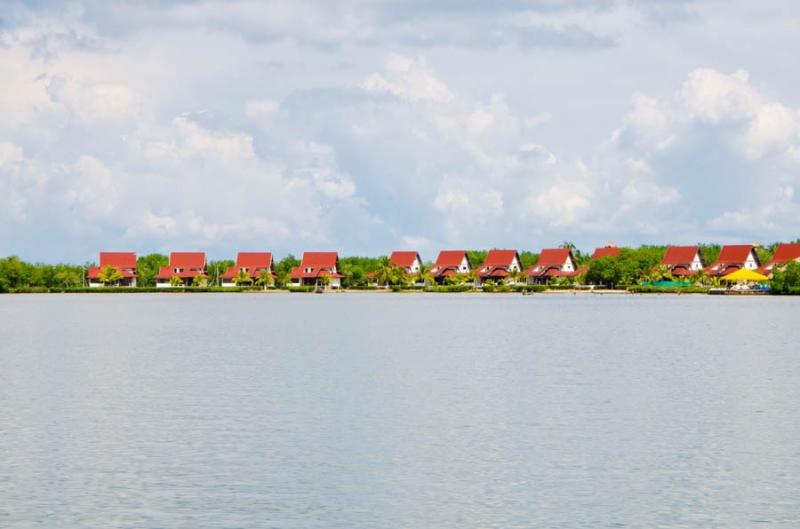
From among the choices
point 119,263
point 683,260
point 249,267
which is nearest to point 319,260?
point 249,267

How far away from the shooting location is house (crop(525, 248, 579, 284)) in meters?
Result: 163

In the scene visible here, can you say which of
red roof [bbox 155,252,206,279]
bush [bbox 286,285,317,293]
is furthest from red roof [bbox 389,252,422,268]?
red roof [bbox 155,252,206,279]

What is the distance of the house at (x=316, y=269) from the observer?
16912cm

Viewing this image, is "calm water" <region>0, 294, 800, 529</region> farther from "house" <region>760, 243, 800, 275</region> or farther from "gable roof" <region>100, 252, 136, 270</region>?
"gable roof" <region>100, 252, 136, 270</region>

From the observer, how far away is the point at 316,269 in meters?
170

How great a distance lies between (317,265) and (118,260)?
111 feet

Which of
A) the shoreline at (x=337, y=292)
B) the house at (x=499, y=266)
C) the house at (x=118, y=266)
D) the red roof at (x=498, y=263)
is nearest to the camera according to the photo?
the shoreline at (x=337, y=292)

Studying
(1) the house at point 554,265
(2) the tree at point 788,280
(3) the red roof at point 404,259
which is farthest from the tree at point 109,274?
(2) the tree at point 788,280

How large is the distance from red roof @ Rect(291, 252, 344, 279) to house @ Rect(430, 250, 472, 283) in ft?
54.8

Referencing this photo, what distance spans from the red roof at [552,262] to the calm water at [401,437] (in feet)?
376

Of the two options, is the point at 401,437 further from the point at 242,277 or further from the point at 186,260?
the point at 186,260

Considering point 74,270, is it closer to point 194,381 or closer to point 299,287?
point 299,287

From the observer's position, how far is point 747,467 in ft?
63.3

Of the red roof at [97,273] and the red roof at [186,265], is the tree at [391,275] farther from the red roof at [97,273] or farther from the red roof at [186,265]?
the red roof at [97,273]
